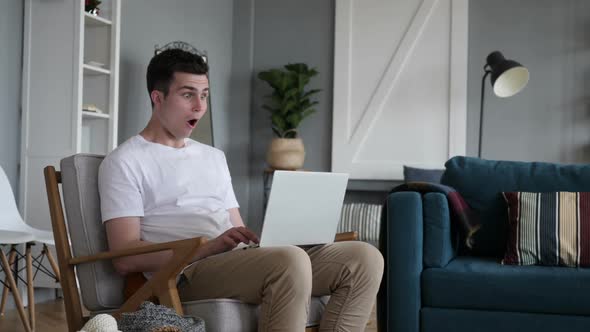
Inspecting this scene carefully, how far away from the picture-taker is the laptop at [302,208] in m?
2.17

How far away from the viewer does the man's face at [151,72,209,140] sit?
7.95 ft

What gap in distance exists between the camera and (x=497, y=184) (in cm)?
348

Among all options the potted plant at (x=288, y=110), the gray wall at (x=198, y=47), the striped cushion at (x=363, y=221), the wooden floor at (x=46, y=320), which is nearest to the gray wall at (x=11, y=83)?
the wooden floor at (x=46, y=320)

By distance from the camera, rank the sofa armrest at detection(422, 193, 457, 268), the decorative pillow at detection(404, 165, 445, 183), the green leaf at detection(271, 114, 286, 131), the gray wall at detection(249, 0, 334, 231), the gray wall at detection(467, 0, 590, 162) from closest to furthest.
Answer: the sofa armrest at detection(422, 193, 457, 268), the decorative pillow at detection(404, 165, 445, 183), the gray wall at detection(467, 0, 590, 162), the green leaf at detection(271, 114, 286, 131), the gray wall at detection(249, 0, 334, 231)

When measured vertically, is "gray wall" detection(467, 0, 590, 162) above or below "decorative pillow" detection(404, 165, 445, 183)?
above

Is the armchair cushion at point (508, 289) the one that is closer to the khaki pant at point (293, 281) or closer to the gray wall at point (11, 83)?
the khaki pant at point (293, 281)

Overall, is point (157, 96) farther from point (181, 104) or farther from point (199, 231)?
point (199, 231)

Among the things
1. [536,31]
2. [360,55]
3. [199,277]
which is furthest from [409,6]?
[199,277]

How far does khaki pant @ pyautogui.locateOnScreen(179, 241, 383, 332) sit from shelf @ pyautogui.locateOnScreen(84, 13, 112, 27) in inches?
104

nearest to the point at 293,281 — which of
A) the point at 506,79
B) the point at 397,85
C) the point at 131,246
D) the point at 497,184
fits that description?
the point at 131,246

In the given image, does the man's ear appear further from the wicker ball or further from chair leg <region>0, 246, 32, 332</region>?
chair leg <region>0, 246, 32, 332</region>

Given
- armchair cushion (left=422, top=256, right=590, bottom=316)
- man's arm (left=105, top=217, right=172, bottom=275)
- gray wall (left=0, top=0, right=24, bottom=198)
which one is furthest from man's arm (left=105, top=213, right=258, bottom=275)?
gray wall (left=0, top=0, right=24, bottom=198)

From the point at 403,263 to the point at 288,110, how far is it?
3.73m

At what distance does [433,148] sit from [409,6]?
124 centimetres
